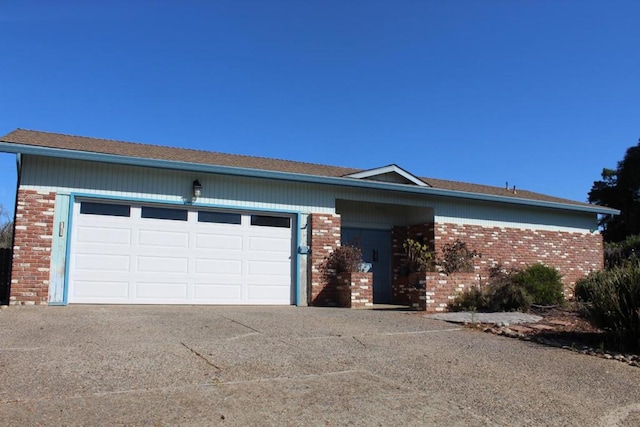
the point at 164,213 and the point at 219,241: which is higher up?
the point at 164,213

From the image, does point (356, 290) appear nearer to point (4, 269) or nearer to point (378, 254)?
point (378, 254)

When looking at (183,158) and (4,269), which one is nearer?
(4,269)

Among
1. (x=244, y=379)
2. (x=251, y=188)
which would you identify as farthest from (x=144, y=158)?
(x=244, y=379)

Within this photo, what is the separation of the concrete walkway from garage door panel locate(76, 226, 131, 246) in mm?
6921

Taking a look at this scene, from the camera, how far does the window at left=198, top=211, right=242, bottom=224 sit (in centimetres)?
1284

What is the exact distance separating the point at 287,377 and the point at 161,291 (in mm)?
7493

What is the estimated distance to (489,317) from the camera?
10.8 metres

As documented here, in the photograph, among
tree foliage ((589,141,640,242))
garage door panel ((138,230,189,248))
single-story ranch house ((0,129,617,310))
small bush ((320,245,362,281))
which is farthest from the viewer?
tree foliage ((589,141,640,242))

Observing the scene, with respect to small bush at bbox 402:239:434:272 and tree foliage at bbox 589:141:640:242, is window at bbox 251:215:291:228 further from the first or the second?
tree foliage at bbox 589:141:640:242

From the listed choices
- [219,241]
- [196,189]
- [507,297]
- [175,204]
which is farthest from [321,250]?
[507,297]

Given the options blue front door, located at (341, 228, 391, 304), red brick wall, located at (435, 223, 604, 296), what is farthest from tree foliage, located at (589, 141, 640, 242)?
blue front door, located at (341, 228, 391, 304)

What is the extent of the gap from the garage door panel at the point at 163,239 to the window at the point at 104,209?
0.59 metres

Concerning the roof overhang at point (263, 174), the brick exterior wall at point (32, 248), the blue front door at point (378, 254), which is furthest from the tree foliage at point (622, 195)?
the brick exterior wall at point (32, 248)

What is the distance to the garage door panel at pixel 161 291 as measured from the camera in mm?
12047
